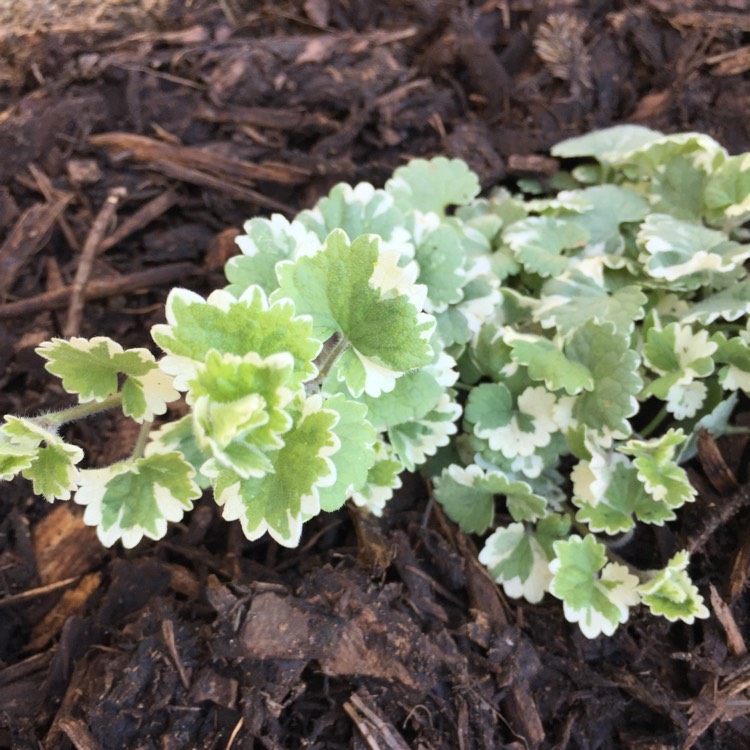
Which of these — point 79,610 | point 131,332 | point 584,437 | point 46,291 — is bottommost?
point 79,610

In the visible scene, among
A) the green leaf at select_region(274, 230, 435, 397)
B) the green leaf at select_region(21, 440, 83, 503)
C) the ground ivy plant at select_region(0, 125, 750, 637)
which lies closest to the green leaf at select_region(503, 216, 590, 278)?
Answer: the ground ivy plant at select_region(0, 125, 750, 637)

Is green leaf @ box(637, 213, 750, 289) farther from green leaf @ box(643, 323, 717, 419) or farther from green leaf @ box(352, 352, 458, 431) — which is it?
green leaf @ box(352, 352, 458, 431)

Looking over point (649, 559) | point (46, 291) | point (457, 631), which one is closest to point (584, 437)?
point (649, 559)

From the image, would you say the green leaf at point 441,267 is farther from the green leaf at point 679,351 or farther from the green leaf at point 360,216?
the green leaf at point 679,351

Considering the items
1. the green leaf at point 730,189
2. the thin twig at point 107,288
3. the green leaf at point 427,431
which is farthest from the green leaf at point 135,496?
the green leaf at point 730,189

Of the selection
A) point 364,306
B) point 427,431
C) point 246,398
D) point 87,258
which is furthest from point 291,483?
point 87,258

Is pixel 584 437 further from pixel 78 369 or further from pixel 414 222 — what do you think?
pixel 78 369

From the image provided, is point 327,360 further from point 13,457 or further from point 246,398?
point 13,457
